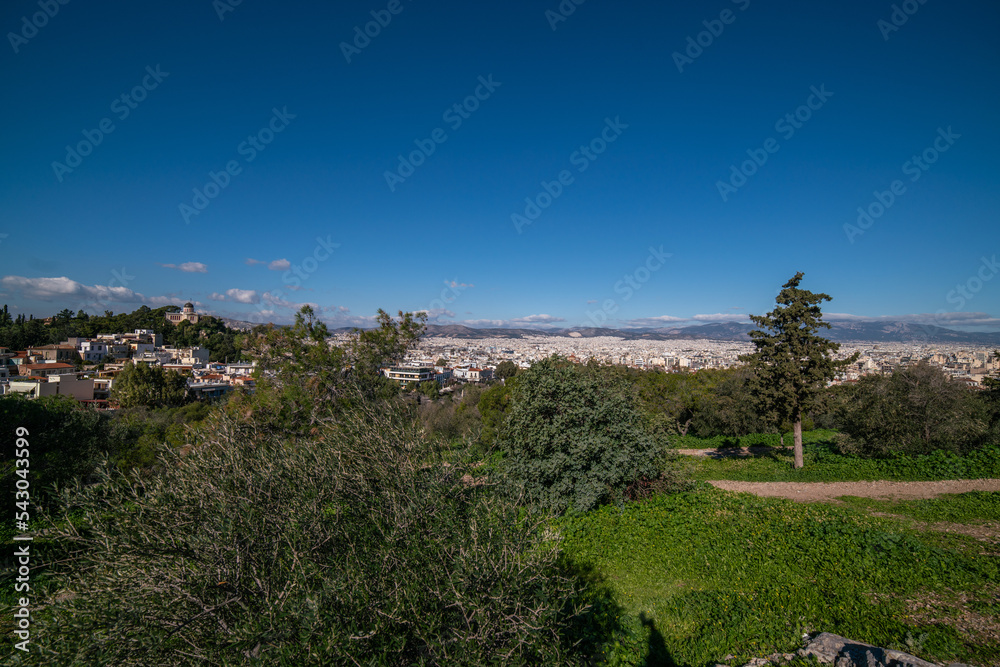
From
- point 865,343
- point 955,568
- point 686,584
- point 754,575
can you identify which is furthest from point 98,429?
point 865,343

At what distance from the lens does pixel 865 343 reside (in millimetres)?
84062

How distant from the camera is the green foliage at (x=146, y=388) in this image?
109 ft

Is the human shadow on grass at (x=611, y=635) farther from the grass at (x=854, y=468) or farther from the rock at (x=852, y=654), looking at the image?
the grass at (x=854, y=468)

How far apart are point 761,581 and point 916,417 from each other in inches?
504

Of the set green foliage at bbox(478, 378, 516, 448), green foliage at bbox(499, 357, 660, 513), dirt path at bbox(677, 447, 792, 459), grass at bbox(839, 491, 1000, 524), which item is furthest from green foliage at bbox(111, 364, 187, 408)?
grass at bbox(839, 491, 1000, 524)

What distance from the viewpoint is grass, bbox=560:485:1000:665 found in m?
5.10

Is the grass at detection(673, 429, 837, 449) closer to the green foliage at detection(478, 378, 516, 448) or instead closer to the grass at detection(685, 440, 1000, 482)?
the grass at detection(685, 440, 1000, 482)

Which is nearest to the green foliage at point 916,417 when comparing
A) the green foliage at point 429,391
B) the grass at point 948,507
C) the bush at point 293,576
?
the grass at point 948,507

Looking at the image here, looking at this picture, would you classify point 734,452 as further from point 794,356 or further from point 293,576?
point 293,576

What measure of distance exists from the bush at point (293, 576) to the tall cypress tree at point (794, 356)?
559 inches

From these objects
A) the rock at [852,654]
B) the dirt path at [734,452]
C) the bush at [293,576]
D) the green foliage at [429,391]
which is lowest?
the green foliage at [429,391]

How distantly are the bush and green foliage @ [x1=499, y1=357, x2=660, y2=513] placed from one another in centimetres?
519

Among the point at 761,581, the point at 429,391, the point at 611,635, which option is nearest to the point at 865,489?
the point at 761,581

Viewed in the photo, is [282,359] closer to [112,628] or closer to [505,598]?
[112,628]
